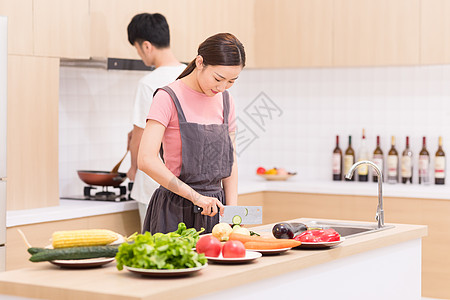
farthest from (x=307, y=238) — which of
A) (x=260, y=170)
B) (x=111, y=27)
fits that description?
(x=260, y=170)

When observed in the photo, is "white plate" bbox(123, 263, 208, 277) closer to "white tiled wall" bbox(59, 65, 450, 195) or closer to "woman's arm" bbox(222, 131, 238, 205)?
"woman's arm" bbox(222, 131, 238, 205)

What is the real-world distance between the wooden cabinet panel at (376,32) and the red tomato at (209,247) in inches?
120

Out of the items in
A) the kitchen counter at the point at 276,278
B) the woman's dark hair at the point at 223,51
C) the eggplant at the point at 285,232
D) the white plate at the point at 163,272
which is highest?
the woman's dark hair at the point at 223,51

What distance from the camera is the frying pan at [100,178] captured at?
13.3 ft

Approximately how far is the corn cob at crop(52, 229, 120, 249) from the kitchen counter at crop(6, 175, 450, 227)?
1.27 meters

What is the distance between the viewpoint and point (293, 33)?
5.20m

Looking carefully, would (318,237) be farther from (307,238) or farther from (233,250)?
(233,250)

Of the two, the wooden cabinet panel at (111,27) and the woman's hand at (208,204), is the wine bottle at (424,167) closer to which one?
the wooden cabinet panel at (111,27)

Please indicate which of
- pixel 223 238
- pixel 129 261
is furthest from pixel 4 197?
pixel 129 261

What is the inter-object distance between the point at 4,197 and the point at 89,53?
1004 millimetres

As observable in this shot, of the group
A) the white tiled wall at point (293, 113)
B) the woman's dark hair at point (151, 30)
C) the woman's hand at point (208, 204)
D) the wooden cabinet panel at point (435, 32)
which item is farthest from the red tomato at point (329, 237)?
the wooden cabinet panel at point (435, 32)

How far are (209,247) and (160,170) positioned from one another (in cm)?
73

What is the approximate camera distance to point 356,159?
5.29 metres

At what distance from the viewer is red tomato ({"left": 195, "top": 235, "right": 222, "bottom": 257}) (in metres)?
2.16
